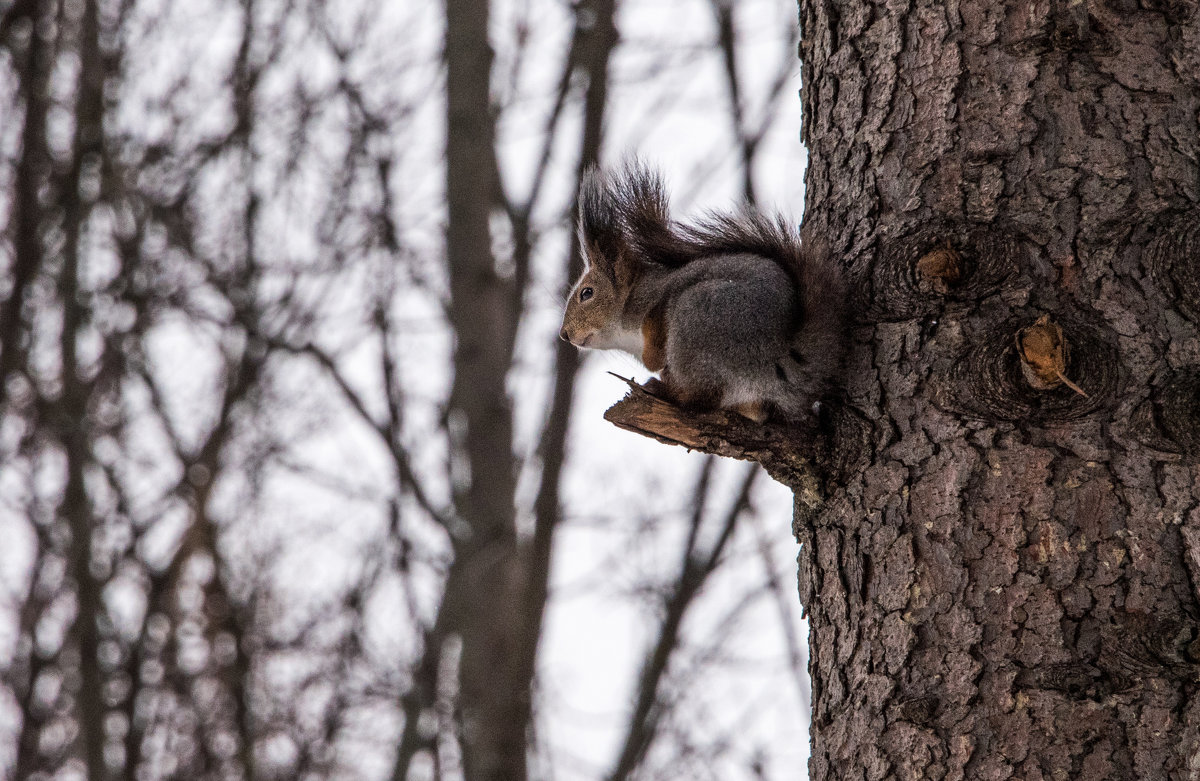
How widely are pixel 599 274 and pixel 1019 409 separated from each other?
1.02 meters

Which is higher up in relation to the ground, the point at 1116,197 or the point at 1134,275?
the point at 1116,197

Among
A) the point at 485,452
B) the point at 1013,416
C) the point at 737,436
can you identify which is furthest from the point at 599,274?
the point at 485,452

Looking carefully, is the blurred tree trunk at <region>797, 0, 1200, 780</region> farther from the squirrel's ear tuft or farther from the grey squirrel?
the squirrel's ear tuft

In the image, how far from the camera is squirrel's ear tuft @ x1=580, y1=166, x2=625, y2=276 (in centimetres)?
216

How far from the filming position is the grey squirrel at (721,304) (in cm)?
166

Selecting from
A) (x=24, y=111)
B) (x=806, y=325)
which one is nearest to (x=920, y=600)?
(x=806, y=325)

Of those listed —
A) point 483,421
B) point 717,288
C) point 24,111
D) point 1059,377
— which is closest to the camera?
point 1059,377

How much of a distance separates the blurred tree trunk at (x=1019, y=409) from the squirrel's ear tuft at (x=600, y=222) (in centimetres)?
57

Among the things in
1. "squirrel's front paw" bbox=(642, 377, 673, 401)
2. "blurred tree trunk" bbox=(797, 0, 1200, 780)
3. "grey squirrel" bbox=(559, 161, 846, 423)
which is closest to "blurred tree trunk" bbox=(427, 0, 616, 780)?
"grey squirrel" bbox=(559, 161, 846, 423)

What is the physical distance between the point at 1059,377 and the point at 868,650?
0.41 metres

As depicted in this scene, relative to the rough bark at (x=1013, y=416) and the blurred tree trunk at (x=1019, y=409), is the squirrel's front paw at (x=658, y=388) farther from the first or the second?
the blurred tree trunk at (x=1019, y=409)

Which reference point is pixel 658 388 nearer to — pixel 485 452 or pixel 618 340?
pixel 618 340

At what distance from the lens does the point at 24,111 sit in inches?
223

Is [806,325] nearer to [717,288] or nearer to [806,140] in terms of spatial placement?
[717,288]
